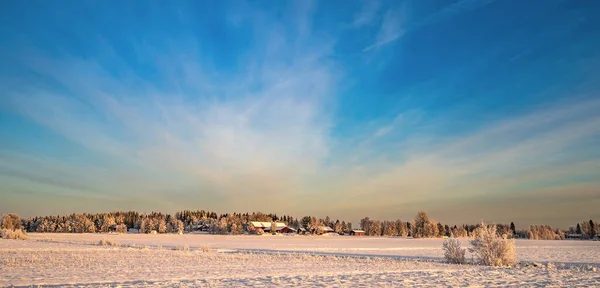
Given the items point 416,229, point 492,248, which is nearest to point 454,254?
point 492,248

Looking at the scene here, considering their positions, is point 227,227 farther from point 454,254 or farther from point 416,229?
point 454,254

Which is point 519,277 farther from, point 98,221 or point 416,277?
point 98,221

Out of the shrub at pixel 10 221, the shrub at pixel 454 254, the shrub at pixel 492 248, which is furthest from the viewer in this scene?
the shrub at pixel 10 221

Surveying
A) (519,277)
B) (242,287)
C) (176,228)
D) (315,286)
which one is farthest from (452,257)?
(176,228)

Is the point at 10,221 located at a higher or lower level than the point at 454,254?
higher

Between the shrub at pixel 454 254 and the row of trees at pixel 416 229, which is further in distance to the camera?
the row of trees at pixel 416 229

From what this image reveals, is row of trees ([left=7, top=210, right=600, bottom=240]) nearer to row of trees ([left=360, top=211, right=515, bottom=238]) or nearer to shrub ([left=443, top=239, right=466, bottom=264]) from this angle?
row of trees ([left=360, top=211, right=515, bottom=238])

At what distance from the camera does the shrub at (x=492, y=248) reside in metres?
29.7

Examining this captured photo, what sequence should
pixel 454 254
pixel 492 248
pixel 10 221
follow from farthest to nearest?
pixel 10 221 < pixel 454 254 < pixel 492 248

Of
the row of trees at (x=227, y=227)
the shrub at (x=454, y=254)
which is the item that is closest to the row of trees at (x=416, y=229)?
the row of trees at (x=227, y=227)

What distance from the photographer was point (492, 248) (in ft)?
99.9

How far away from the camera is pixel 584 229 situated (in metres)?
181

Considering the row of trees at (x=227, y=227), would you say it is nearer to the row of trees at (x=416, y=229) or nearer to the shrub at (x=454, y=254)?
the row of trees at (x=416, y=229)

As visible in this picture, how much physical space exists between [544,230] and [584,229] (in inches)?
1554
